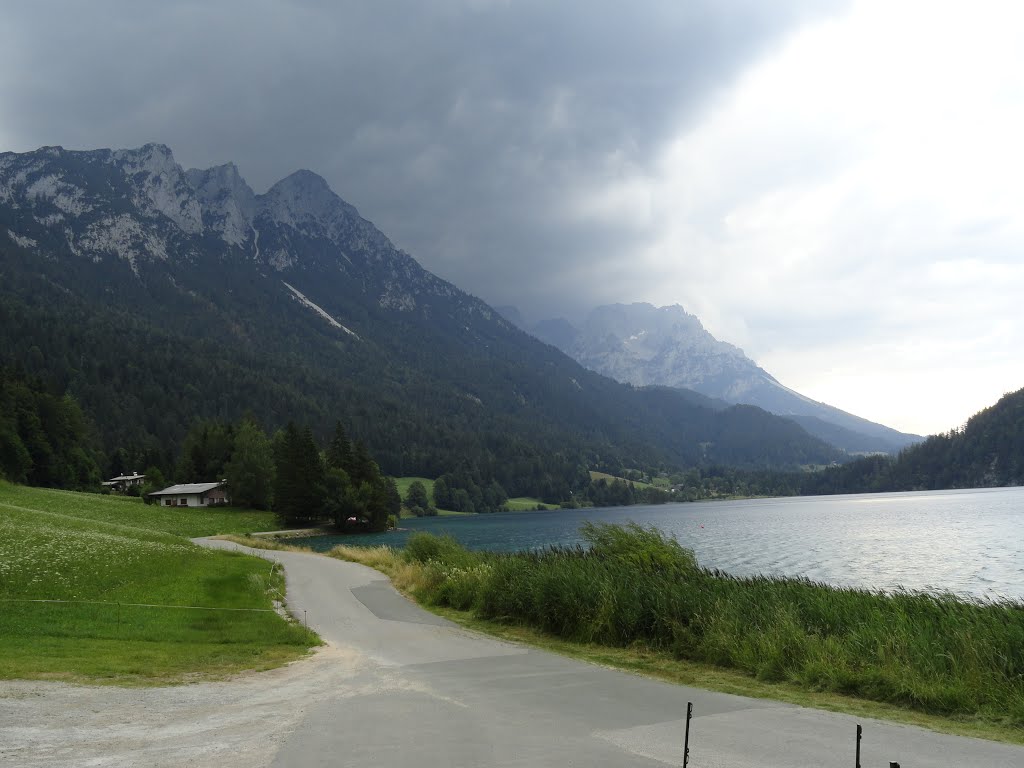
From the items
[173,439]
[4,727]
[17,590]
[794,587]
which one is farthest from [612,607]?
[173,439]

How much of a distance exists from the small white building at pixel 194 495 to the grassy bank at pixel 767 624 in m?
91.3

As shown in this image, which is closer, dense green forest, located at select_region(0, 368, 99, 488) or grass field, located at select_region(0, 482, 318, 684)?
grass field, located at select_region(0, 482, 318, 684)

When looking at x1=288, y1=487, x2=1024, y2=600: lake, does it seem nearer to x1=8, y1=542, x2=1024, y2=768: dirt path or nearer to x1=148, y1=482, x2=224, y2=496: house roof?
x1=8, y1=542, x2=1024, y2=768: dirt path

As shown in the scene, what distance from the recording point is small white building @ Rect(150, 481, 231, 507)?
10362cm

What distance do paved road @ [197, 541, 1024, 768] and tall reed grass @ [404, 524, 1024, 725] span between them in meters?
2.24

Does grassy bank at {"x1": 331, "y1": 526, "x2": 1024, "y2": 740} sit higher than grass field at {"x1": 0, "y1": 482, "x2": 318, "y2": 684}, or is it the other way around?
grassy bank at {"x1": 331, "y1": 526, "x2": 1024, "y2": 740}

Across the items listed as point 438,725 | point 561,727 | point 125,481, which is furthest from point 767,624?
point 125,481

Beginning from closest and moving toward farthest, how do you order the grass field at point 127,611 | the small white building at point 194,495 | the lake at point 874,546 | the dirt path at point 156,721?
the dirt path at point 156,721 → the grass field at point 127,611 → the lake at point 874,546 → the small white building at point 194,495

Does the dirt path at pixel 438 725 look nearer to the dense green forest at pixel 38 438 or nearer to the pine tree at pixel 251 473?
the dense green forest at pixel 38 438

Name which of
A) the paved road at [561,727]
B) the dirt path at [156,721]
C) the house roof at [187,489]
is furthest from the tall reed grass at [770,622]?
the house roof at [187,489]

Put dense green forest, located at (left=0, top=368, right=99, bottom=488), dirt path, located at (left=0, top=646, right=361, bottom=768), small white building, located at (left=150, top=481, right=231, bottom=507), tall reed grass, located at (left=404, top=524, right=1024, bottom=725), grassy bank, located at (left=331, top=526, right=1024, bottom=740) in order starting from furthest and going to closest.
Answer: small white building, located at (left=150, top=481, right=231, bottom=507) < dense green forest, located at (left=0, top=368, right=99, bottom=488) < tall reed grass, located at (left=404, top=524, right=1024, bottom=725) < grassy bank, located at (left=331, top=526, right=1024, bottom=740) < dirt path, located at (left=0, top=646, right=361, bottom=768)

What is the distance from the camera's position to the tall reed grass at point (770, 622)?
1270 centimetres

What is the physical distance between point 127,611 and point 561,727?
17787mm

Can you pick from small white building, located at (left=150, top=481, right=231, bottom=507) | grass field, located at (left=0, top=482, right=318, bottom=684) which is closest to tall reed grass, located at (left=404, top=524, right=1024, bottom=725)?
grass field, located at (left=0, top=482, right=318, bottom=684)
